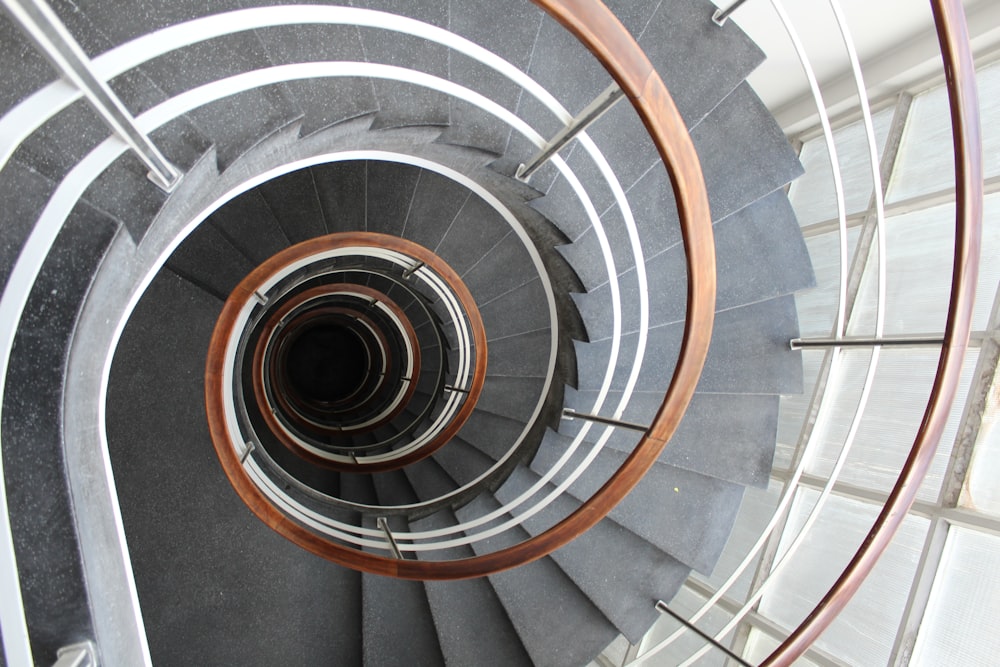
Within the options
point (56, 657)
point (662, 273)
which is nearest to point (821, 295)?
point (662, 273)

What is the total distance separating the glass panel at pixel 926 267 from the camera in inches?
123

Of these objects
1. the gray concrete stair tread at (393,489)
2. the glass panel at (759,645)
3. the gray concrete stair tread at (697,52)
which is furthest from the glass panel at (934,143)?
the gray concrete stair tread at (393,489)

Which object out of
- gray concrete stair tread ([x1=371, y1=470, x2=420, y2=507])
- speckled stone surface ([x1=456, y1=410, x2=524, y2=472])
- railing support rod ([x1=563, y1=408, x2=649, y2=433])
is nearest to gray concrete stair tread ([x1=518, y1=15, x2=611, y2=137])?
railing support rod ([x1=563, y1=408, x2=649, y2=433])

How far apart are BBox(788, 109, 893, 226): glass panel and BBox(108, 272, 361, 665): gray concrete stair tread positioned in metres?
4.25

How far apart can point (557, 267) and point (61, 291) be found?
113 inches

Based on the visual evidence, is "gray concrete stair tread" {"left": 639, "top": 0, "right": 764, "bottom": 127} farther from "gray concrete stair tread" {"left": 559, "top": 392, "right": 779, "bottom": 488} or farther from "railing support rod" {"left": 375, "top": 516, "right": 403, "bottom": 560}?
"railing support rod" {"left": 375, "top": 516, "right": 403, "bottom": 560}

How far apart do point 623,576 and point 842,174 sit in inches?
121

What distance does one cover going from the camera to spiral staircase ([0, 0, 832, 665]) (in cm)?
164

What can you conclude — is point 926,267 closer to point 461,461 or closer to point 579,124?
point 579,124

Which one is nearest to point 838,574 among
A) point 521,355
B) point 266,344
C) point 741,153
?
point 741,153

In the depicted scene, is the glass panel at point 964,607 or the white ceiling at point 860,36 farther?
the white ceiling at point 860,36

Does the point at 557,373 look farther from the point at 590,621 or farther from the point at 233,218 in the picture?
the point at 233,218

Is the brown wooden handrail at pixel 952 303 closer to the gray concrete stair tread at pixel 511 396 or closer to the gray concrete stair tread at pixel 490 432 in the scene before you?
the gray concrete stair tread at pixel 511 396

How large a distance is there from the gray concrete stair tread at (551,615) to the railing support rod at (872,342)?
6.81 ft
